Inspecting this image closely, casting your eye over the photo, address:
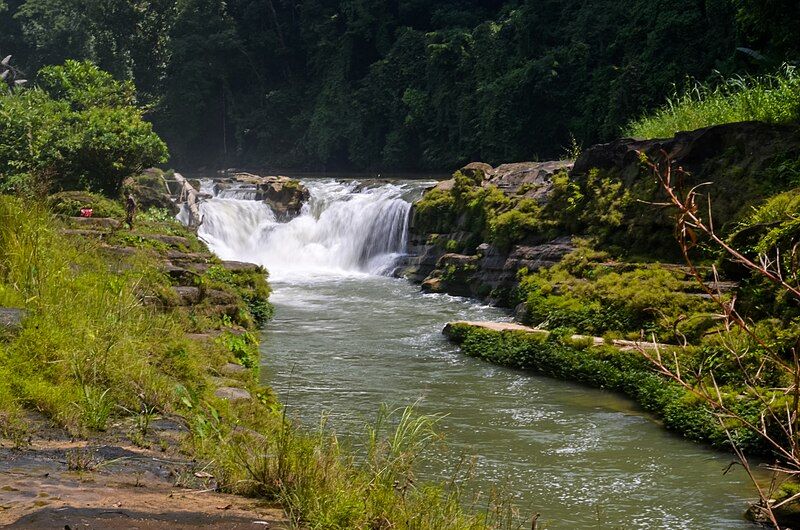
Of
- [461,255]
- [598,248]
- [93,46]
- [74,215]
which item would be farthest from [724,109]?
[93,46]

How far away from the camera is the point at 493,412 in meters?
9.52

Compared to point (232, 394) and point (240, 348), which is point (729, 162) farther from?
point (232, 394)

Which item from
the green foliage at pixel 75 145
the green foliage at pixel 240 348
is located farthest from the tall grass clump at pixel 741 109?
the green foliage at pixel 75 145

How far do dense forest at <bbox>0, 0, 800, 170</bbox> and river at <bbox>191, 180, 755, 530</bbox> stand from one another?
871 centimetres

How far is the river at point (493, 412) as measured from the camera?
689cm

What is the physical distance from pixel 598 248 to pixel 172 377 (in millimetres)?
9694

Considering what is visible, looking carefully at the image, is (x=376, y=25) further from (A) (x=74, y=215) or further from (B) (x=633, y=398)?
(B) (x=633, y=398)

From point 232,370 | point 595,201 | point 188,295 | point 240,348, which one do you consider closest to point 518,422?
point 232,370

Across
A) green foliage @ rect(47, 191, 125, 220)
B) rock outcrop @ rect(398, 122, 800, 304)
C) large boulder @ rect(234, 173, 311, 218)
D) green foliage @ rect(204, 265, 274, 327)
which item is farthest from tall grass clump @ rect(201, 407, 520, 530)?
large boulder @ rect(234, 173, 311, 218)

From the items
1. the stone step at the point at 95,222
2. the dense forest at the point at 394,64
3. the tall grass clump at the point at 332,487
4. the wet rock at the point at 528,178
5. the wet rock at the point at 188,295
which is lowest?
the tall grass clump at the point at 332,487

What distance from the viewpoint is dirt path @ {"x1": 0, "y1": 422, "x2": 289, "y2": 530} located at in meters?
3.52

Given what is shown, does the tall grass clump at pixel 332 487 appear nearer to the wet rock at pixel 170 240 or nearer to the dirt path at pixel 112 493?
the dirt path at pixel 112 493

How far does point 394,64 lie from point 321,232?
18247 millimetres

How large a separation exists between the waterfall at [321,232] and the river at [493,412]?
4061 mm
